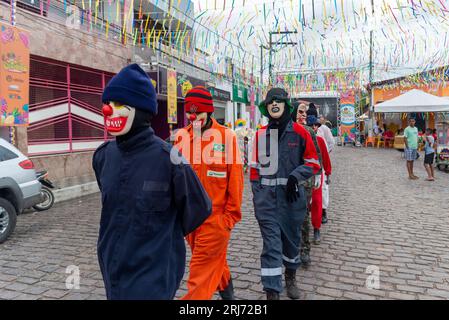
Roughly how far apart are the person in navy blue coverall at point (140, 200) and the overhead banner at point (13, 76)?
23.4 feet

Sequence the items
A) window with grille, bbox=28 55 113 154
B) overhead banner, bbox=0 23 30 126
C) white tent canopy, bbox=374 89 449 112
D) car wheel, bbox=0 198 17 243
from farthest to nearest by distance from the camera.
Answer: white tent canopy, bbox=374 89 449 112 → window with grille, bbox=28 55 113 154 → overhead banner, bbox=0 23 30 126 → car wheel, bbox=0 198 17 243

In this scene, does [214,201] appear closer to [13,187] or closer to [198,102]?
[198,102]

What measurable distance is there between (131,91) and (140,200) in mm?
587

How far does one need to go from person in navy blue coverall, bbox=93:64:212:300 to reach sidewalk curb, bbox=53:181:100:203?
8217mm

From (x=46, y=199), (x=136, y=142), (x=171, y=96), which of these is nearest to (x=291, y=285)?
(x=136, y=142)

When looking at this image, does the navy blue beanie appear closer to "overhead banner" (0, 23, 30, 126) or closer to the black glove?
the black glove

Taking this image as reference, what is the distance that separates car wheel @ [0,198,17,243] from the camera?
6.02m

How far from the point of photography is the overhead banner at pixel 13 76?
26.3 ft

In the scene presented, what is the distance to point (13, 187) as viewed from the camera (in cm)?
634

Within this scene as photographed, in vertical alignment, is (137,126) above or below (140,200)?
above

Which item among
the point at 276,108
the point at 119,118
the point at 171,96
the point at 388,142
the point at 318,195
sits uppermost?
the point at 171,96

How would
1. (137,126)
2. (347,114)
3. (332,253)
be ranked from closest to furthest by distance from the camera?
(137,126) → (332,253) → (347,114)

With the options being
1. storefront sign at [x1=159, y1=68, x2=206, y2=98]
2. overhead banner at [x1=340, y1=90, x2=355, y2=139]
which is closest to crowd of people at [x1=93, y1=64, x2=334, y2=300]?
storefront sign at [x1=159, y1=68, x2=206, y2=98]

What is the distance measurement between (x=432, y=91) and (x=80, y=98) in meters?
24.6
